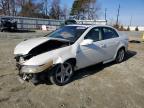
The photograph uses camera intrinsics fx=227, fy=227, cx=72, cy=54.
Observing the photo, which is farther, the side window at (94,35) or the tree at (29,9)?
the tree at (29,9)

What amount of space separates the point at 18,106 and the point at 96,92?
1.92 metres

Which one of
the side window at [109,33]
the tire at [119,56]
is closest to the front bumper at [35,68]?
the side window at [109,33]

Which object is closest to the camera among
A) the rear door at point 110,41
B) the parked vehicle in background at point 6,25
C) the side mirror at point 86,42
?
the side mirror at point 86,42

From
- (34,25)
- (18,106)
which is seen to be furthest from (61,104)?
(34,25)

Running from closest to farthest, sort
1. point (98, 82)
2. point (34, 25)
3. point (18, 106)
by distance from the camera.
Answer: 1. point (18, 106)
2. point (98, 82)
3. point (34, 25)

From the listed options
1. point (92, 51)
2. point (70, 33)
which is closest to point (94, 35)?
point (92, 51)

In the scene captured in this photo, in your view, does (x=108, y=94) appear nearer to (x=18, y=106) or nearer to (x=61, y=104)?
(x=61, y=104)

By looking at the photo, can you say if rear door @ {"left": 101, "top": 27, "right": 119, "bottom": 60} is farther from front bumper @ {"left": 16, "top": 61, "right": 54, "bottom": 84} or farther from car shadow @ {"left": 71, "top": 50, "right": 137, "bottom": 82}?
front bumper @ {"left": 16, "top": 61, "right": 54, "bottom": 84}

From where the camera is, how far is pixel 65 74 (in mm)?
6035

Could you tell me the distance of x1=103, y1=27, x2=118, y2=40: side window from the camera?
767 centimetres

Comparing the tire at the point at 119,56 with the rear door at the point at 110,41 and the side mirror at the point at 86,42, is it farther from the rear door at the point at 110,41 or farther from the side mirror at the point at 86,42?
the side mirror at the point at 86,42

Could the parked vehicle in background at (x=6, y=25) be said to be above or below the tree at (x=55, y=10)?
below

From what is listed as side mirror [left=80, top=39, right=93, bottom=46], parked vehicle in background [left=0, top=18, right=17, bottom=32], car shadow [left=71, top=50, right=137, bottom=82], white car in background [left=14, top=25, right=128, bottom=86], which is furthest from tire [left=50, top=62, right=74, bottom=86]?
parked vehicle in background [left=0, top=18, right=17, bottom=32]

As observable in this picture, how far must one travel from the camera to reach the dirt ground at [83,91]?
4.84m
